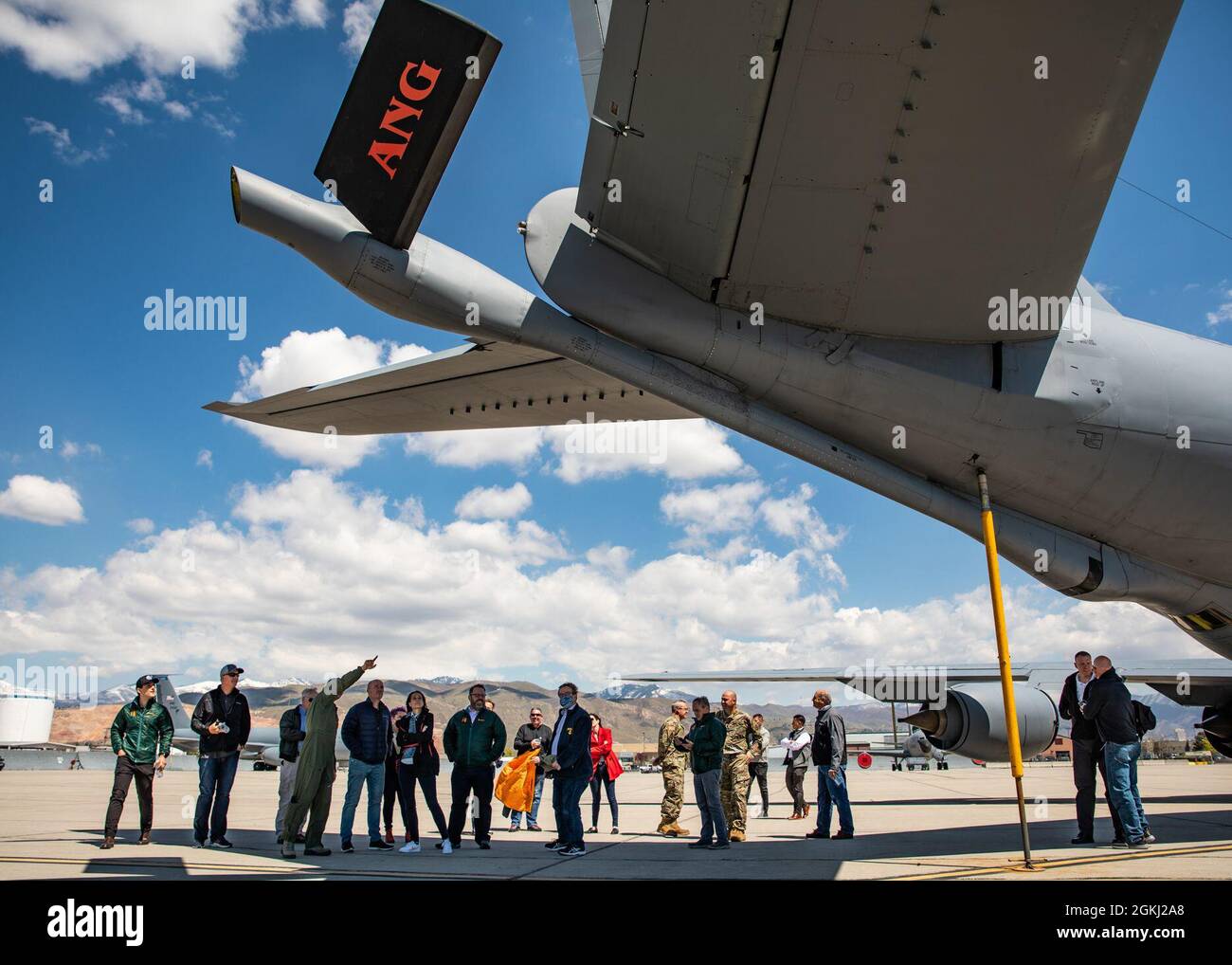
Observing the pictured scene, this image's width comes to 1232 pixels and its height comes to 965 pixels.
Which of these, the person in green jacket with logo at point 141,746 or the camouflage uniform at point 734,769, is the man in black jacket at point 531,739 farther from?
the person in green jacket with logo at point 141,746

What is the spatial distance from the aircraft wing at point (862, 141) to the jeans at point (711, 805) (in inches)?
185

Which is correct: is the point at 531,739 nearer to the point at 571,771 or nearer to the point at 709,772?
the point at 571,771

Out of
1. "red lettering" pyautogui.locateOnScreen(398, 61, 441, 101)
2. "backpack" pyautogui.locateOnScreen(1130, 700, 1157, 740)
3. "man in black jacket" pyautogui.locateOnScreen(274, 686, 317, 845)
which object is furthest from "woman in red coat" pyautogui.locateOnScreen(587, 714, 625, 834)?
"red lettering" pyautogui.locateOnScreen(398, 61, 441, 101)

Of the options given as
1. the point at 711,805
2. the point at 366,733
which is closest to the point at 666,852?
the point at 711,805

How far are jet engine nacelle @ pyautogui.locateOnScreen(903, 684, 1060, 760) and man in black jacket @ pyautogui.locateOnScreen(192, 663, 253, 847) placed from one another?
323 inches

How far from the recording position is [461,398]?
23.8 ft

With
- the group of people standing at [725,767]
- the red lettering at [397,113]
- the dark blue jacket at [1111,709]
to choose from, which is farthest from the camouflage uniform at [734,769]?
the red lettering at [397,113]

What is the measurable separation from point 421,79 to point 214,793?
694 cm

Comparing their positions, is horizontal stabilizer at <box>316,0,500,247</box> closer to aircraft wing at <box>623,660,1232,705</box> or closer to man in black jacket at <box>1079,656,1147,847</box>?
man in black jacket at <box>1079,656,1147,847</box>

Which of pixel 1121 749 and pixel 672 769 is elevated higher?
pixel 1121 749

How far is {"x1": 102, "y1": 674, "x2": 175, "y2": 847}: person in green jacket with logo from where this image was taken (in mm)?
8273

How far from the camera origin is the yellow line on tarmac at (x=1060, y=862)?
5.69 meters
